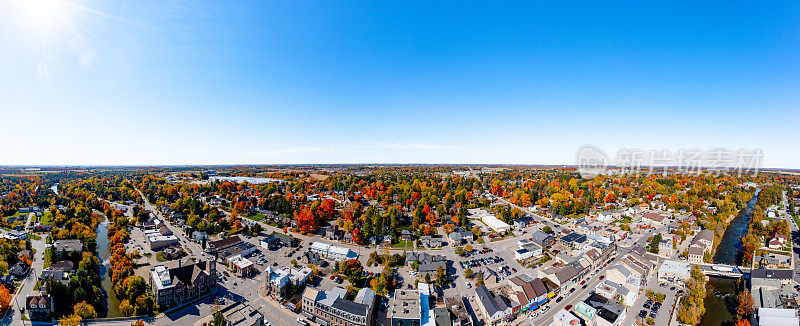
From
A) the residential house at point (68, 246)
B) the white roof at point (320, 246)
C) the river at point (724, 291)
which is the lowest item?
the river at point (724, 291)

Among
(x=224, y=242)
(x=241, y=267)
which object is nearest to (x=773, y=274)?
(x=241, y=267)

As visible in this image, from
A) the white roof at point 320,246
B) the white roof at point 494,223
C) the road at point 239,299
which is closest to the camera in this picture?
the road at point 239,299

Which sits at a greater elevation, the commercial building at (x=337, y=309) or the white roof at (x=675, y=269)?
the white roof at (x=675, y=269)

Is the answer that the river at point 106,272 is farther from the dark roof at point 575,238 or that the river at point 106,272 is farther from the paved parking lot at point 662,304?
the dark roof at point 575,238

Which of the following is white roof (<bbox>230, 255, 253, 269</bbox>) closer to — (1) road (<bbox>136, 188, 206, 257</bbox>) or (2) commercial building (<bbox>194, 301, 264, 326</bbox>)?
(2) commercial building (<bbox>194, 301, 264, 326</bbox>)

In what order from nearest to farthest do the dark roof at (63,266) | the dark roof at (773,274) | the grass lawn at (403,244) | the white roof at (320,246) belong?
the dark roof at (773,274), the dark roof at (63,266), the white roof at (320,246), the grass lawn at (403,244)

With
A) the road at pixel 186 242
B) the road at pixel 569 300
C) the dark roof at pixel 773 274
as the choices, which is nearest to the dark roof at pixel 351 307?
the road at pixel 569 300

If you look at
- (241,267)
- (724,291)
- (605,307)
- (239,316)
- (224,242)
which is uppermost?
(224,242)

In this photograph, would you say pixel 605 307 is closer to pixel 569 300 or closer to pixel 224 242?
pixel 569 300

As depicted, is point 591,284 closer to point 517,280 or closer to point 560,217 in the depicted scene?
point 517,280
